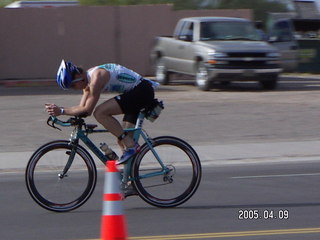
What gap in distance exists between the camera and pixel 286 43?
2591 cm

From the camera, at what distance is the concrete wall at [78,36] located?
2514 cm

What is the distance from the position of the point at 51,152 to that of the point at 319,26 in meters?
28.1

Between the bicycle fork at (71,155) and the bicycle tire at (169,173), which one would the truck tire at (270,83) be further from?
the bicycle fork at (71,155)

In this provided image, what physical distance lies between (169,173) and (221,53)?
474 inches

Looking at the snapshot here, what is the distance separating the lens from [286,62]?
85.7ft

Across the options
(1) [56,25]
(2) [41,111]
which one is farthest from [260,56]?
(1) [56,25]

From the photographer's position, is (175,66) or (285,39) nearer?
(175,66)

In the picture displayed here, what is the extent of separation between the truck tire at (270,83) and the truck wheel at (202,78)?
161cm

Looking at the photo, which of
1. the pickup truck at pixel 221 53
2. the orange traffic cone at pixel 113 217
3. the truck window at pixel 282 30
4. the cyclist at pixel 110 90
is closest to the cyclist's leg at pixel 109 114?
the cyclist at pixel 110 90

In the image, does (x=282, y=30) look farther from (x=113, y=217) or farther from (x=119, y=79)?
(x=113, y=217)

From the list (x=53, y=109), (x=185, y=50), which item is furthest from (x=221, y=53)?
(x=53, y=109)

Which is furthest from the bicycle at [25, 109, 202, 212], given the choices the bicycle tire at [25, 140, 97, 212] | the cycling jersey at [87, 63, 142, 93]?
the cycling jersey at [87, 63, 142, 93]

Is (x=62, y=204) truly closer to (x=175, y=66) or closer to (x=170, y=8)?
(x=175, y=66)

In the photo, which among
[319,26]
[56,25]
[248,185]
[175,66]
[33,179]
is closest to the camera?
[33,179]
